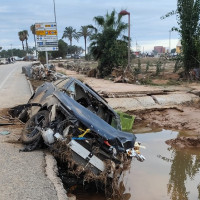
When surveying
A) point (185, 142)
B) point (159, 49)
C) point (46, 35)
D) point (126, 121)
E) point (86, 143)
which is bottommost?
point (185, 142)

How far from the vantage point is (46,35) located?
19.2 m

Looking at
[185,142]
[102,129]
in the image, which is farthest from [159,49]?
[102,129]

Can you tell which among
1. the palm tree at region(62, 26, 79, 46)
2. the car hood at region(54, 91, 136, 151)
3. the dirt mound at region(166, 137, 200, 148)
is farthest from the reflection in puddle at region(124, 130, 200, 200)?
the palm tree at region(62, 26, 79, 46)

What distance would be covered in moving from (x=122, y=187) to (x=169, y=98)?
796 centimetres

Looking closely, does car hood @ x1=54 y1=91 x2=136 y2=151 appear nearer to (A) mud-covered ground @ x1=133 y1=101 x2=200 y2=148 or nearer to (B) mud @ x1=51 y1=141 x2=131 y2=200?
(B) mud @ x1=51 y1=141 x2=131 y2=200

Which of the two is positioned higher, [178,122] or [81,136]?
[81,136]

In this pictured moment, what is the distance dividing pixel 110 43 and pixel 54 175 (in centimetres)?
2061

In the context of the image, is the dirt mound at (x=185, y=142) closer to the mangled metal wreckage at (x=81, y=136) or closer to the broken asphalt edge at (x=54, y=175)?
the mangled metal wreckage at (x=81, y=136)

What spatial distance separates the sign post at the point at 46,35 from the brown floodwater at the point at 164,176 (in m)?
13.2

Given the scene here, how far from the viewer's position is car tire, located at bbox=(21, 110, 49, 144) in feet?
18.3

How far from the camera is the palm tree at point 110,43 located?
23.9 meters

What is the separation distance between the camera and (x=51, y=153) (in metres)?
5.35

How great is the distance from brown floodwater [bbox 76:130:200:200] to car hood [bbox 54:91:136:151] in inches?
43.3

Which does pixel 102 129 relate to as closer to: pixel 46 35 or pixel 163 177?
pixel 163 177
